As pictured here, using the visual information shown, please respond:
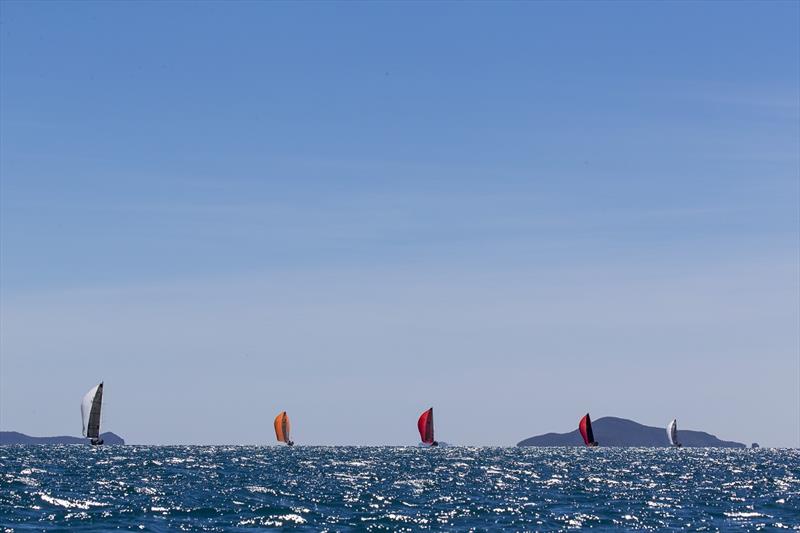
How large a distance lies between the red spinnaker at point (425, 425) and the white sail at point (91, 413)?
57.1 m

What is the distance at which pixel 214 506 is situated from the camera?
182 ft

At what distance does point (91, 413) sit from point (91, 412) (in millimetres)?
305

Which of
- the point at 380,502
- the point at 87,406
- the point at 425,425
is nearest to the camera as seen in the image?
the point at 380,502

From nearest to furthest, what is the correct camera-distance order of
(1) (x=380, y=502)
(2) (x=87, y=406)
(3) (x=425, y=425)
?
(1) (x=380, y=502) → (2) (x=87, y=406) → (3) (x=425, y=425)

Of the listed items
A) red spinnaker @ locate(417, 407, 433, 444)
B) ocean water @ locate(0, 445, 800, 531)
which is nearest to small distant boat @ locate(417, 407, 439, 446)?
red spinnaker @ locate(417, 407, 433, 444)

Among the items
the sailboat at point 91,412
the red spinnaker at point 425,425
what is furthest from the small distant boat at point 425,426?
the sailboat at point 91,412

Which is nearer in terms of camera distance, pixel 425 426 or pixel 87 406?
pixel 87 406

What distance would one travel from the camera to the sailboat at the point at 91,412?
148 m

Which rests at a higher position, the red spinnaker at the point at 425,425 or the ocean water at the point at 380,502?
the red spinnaker at the point at 425,425

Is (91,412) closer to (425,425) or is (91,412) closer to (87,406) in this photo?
(87,406)

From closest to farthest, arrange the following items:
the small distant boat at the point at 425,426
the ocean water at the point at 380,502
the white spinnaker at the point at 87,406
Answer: the ocean water at the point at 380,502 < the white spinnaker at the point at 87,406 < the small distant boat at the point at 425,426

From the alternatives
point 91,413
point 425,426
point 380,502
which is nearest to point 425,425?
point 425,426

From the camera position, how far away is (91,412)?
150 metres

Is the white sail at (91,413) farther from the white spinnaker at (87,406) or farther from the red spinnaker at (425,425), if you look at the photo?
the red spinnaker at (425,425)
